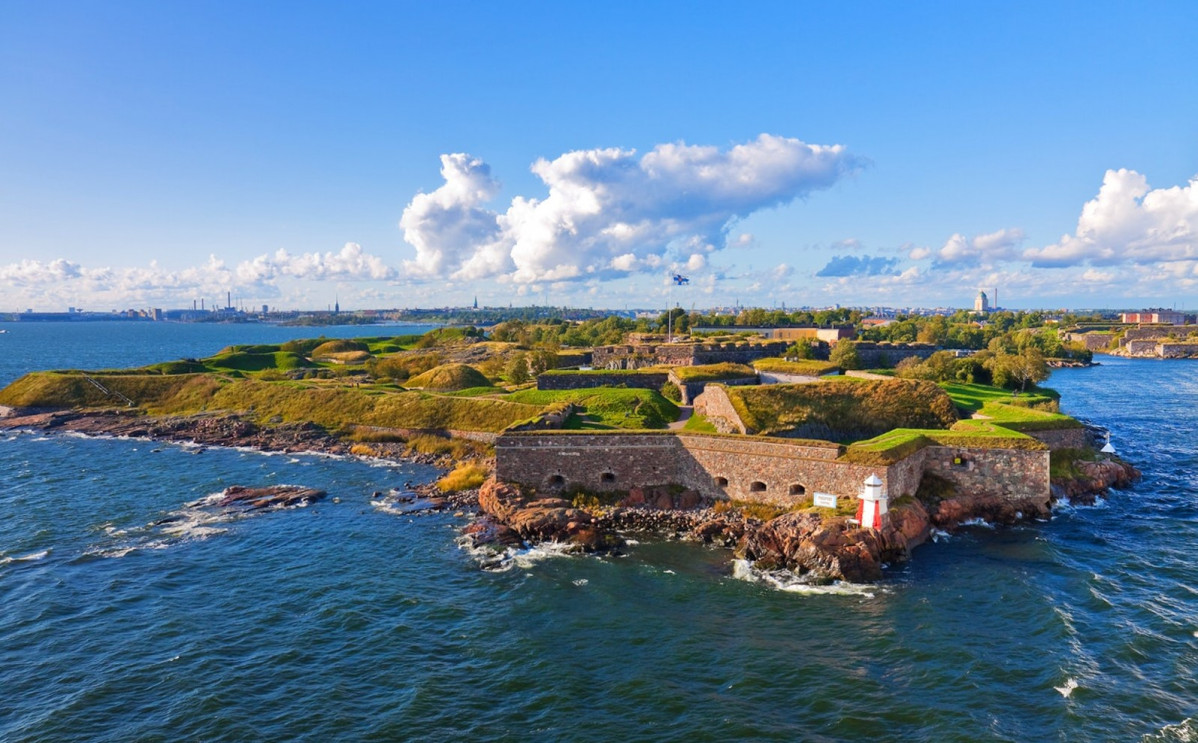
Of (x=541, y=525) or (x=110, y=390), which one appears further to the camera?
(x=110, y=390)

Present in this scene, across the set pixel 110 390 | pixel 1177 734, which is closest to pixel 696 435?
pixel 1177 734

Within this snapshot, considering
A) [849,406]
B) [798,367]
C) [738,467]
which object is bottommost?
[738,467]

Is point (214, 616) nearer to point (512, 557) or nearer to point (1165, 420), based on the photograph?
point (512, 557)

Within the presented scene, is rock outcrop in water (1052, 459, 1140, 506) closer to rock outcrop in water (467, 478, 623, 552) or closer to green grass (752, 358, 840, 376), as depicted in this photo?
green grass (752, 358, 840, 376)

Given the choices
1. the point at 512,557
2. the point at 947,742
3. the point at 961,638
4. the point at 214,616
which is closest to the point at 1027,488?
the point at 961,638

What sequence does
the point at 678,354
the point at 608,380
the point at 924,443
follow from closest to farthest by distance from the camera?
the point at 924,443 → the point at 608,380 → the point at 678,354

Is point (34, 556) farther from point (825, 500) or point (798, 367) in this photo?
point (798, 367)

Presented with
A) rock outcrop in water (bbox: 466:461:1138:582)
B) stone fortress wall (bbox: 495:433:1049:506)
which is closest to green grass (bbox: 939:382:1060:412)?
rock outcrop in water (bbox: 466:461:1138:582)
